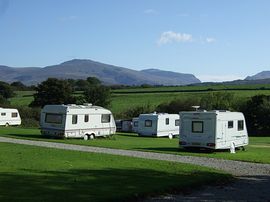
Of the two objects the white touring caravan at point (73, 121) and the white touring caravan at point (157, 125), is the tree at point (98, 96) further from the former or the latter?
the white touring caravan at point (73, 121)

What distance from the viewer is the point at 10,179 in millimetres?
13391

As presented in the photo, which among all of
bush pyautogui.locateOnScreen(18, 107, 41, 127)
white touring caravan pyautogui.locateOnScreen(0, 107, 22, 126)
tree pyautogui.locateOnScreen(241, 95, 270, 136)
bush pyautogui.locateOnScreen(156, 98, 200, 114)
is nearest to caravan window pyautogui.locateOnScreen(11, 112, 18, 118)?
white touring caravan pyautogui.locateOnScreen(0, 107, 22, 126)

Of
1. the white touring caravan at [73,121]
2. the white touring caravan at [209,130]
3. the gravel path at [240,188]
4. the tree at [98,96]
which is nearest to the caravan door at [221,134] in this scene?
the white touring caravan at [209,130]

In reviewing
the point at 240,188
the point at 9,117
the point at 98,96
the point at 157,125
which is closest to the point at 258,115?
the point at 157,125

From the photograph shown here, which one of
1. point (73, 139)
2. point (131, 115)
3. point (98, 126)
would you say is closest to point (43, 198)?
point (73, 139)

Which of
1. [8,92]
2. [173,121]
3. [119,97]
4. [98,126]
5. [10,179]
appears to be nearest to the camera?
[10,179]

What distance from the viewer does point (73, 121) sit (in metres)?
38.2

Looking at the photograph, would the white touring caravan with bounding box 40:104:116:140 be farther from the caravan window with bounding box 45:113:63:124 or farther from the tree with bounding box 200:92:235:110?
the tree with bounding box 200:92:235:110

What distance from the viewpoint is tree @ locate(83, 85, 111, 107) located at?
3130 inches

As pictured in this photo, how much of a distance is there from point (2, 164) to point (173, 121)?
115ft

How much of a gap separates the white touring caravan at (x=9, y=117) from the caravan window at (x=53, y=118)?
70.5 feet

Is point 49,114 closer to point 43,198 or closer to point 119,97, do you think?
point 43,198

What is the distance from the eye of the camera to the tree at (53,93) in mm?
81812

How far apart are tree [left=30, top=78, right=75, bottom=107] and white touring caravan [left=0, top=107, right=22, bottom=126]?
20511mm
